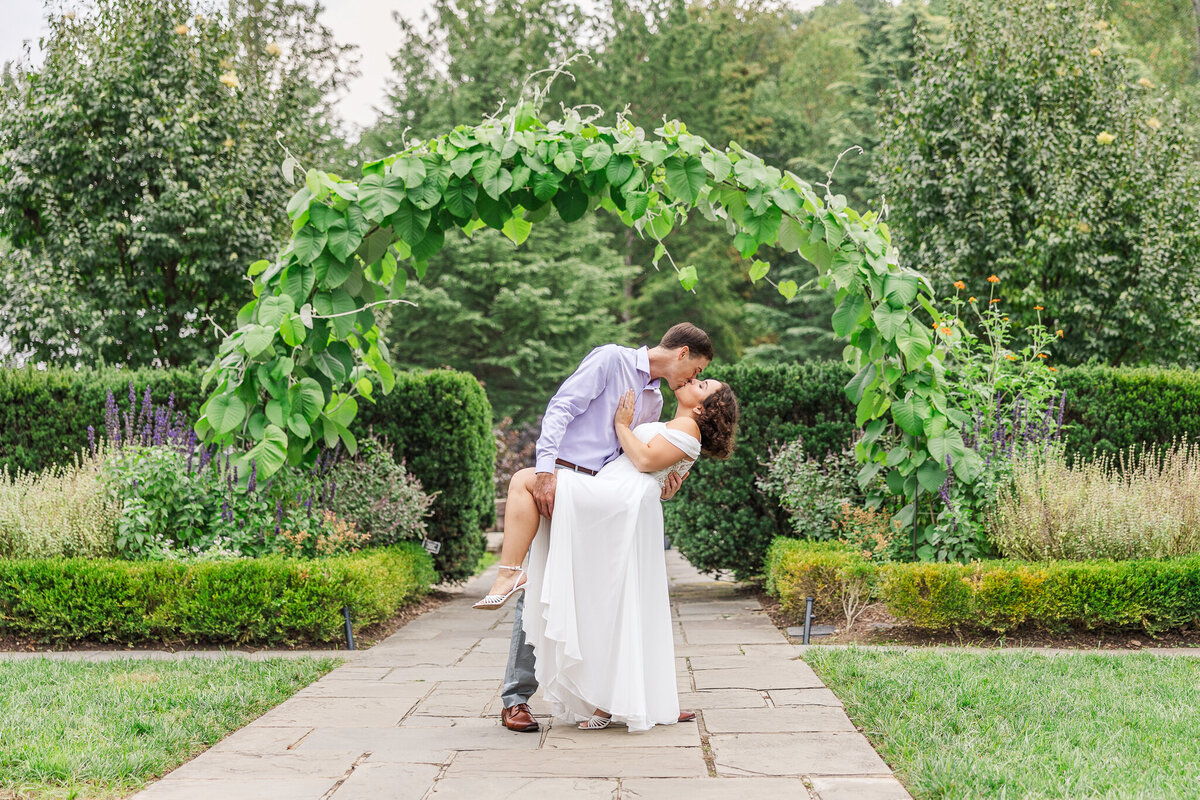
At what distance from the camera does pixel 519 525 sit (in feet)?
13.5

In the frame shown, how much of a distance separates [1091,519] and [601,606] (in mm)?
3695

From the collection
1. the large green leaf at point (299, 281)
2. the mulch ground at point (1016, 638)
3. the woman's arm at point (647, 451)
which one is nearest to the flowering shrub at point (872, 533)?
the mulch ground at point (1016, 638)

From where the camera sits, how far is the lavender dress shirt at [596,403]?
166 inches

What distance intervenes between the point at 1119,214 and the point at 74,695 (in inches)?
449

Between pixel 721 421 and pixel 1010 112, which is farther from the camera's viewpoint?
pixel 1010 112

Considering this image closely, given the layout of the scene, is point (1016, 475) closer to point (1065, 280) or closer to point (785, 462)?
point (785, 462)

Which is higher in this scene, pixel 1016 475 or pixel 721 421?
pixel 721 421

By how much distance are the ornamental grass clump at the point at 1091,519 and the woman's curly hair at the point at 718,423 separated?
9.19ft

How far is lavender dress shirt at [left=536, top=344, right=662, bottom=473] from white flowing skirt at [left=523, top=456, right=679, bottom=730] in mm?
224

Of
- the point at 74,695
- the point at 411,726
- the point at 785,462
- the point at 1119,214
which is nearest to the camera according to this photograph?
the point at 411,726

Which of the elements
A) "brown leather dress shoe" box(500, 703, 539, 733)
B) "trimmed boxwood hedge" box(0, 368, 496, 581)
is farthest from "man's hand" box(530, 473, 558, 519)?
"trimmed boxwood hedge" box(0, 368, 496, 581)

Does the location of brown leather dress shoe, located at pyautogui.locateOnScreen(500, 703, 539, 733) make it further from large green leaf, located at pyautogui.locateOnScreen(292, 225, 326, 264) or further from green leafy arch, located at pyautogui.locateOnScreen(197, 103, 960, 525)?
large green leaf, located at pyautogui.locateOnScreen(292, 225, 326, 264)

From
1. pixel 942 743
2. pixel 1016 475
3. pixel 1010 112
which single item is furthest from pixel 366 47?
pixel 942 743

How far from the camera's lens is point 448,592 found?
9250mm
